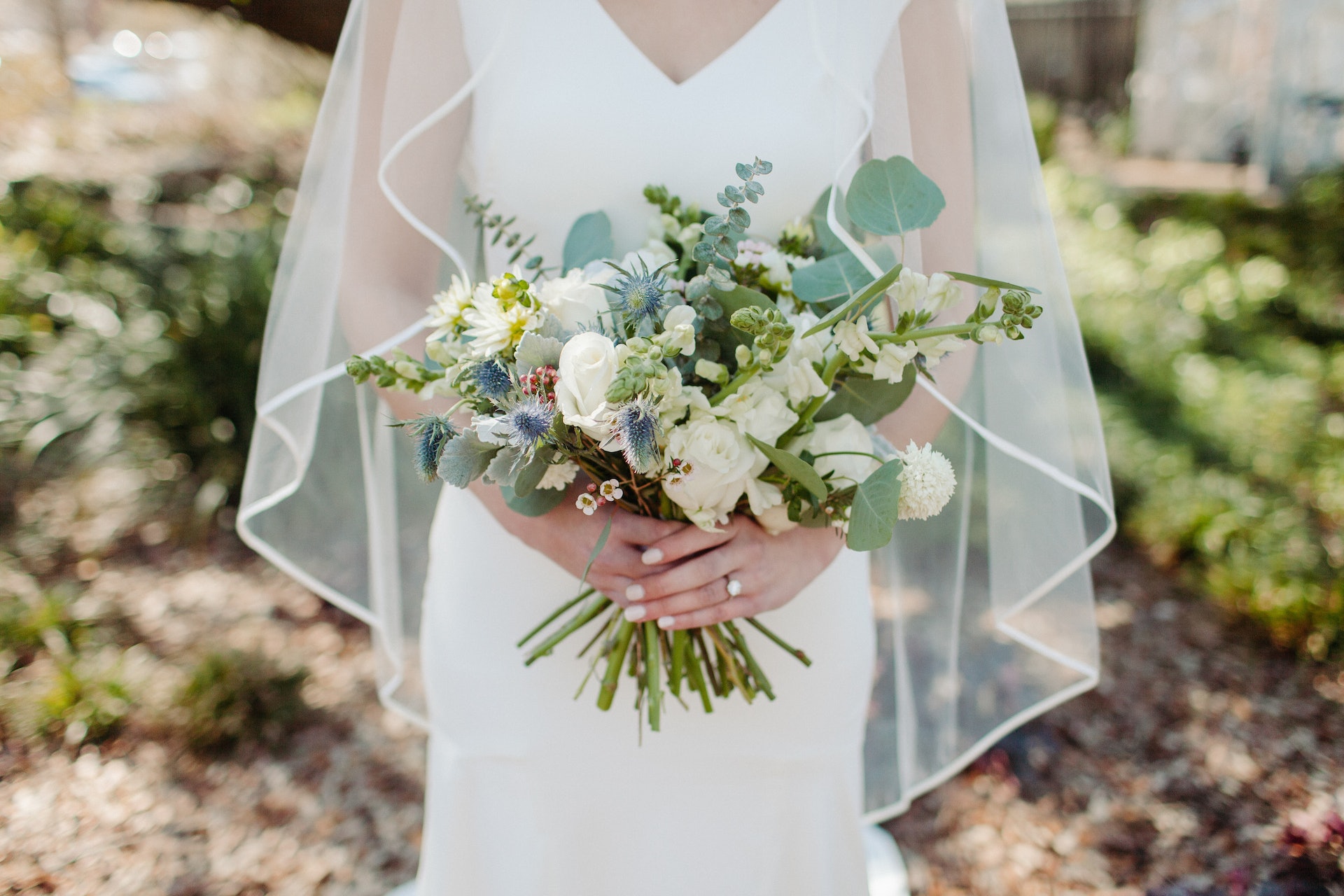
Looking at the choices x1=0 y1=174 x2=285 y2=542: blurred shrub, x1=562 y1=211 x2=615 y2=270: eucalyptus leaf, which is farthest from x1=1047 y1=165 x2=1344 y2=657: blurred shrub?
x1=0 y1=174 x2=285 y2=542: blurred shrub

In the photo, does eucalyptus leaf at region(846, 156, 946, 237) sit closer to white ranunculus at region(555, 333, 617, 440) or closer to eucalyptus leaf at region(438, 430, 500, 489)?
white ranunculus at region(555, 333, 617, 440)

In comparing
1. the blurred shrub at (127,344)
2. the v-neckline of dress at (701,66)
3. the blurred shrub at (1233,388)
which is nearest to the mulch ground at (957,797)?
the blurred shrub at (1233,388)

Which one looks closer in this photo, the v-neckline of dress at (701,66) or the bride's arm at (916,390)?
the bride's arm at (916,390)

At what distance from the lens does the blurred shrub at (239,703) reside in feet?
10.6

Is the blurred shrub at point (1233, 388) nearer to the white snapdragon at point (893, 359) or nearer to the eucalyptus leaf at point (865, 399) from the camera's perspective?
the eucalyptus leaf at point (865, 399)

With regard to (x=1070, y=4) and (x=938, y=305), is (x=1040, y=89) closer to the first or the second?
(x=1070, y=4)

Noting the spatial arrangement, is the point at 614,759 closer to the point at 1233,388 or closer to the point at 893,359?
the point at 893,359

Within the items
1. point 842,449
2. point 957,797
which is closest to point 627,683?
point 842,449

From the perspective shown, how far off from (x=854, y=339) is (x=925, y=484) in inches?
8.4

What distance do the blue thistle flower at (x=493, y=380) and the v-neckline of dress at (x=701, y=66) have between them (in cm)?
74

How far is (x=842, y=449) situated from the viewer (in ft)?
4.45

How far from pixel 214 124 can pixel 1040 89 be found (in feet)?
37.1

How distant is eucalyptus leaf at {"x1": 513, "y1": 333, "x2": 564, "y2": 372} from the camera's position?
1231 mm

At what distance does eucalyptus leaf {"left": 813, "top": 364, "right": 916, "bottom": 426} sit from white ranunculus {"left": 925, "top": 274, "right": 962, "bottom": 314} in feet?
0.48
